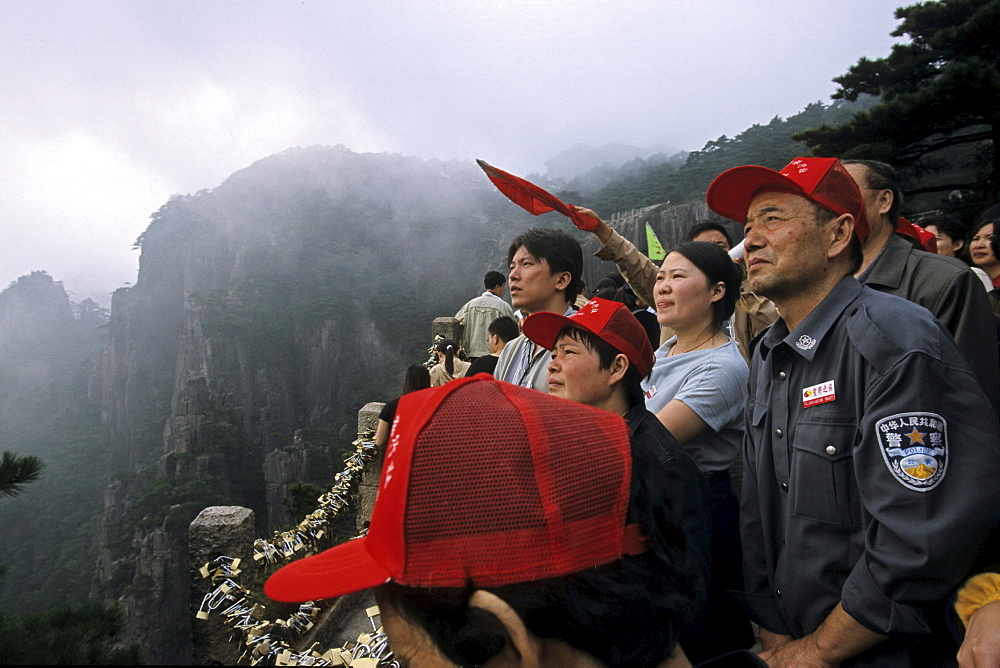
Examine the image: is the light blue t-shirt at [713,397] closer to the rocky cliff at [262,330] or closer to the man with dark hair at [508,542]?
the man with dark hair at [508,542]

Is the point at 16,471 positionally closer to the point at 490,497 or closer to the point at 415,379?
the point at 415,379

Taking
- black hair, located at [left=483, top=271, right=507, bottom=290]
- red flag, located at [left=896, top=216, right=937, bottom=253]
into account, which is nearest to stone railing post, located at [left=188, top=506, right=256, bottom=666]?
red flag, located at [left=896, top=216, right=937, bottom=253]

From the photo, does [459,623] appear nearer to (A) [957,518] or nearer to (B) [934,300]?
(A) [957,518]

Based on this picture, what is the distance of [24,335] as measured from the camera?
58.1 m

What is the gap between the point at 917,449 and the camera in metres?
1.23

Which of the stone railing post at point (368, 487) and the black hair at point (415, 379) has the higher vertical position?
the black hair at point (415, 379)

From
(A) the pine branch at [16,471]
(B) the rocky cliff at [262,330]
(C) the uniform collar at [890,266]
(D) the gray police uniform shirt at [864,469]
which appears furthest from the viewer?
(B) the rocky cliff at [262,330]

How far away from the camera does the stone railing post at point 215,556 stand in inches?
119

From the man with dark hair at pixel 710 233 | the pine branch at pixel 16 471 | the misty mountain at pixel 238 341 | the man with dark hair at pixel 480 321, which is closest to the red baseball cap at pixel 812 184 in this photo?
the man with dark hair at pixel 710 233

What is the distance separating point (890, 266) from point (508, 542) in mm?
2155

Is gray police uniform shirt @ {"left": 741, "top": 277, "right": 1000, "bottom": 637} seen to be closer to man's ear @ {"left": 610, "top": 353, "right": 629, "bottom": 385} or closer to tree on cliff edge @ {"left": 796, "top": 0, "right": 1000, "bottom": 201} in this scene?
man's ear @ {"left": 610, "top": 353, "right": 629, "bottom": 385}

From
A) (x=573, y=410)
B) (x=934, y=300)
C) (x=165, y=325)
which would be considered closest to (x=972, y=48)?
(x=934, y=300)

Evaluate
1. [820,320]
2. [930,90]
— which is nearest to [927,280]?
[820,320]

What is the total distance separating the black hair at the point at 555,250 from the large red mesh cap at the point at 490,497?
2.07m
